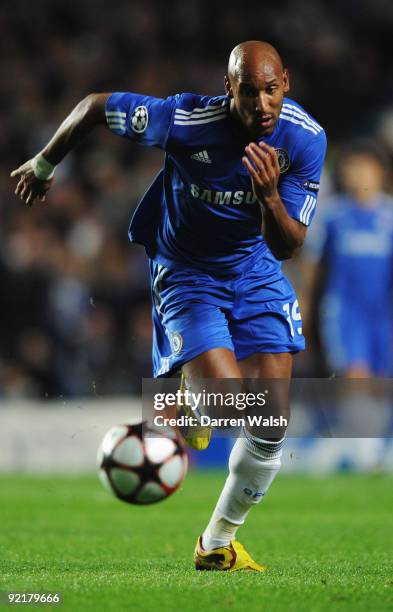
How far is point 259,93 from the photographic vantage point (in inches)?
181

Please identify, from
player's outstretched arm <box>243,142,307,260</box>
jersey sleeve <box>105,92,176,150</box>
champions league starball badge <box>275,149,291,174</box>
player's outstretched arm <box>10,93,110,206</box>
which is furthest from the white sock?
player's outstretched arm <box>10,93,110,206</box>

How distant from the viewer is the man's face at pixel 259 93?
457 centimetres

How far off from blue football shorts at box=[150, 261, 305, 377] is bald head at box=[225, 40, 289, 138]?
858 millimetres

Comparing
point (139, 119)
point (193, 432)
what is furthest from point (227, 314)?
point (139, 119)

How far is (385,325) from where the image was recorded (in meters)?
10.7

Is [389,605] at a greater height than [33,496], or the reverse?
[389,605]

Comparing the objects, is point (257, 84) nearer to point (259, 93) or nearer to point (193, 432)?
point (259, 93)

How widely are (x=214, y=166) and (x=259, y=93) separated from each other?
0.47 meters

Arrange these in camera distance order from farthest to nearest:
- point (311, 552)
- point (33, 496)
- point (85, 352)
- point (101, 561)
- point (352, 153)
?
1. point (85, 352)
2. point (352, 153)
3. point (33, 496)
4. point (311, 552)
5. point (101, 561)

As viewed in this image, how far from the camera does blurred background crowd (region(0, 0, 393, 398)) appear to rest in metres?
10.7

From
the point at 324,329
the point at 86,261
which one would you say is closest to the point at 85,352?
the point at 86,261

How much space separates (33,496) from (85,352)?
3.36m

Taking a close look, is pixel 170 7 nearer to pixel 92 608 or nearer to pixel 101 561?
pixel 101 561

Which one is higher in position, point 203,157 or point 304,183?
point 203,157
